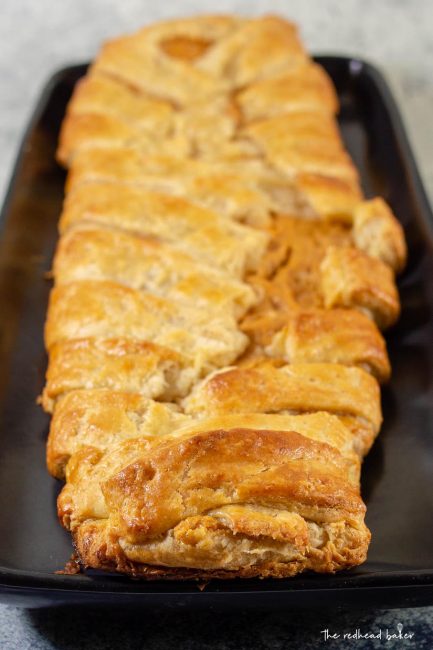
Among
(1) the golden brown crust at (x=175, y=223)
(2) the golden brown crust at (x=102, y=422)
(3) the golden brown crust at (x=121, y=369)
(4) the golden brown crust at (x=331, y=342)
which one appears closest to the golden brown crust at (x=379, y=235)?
(1) the golden brown crust at (x=175, y=223)

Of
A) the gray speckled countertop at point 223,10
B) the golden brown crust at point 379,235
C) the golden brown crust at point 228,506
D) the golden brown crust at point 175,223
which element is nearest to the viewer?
the golden brown crust at point 228,506

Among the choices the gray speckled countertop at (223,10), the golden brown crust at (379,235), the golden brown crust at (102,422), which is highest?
the golden brown crust at (102,422)

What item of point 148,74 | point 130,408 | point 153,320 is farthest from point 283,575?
point 148,74

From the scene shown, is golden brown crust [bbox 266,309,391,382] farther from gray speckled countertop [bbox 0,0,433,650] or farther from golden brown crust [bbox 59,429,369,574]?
gray speckled countertop [bbox 0,0,433,650]

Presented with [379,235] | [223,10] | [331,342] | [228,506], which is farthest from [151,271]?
[223,10]

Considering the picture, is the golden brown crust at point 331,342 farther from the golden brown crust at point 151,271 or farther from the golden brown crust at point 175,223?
the golden brown crust at point 175,223

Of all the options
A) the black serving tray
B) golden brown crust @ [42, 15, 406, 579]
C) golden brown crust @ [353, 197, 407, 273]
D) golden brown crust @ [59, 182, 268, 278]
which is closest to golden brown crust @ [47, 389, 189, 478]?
golden brown crust @ [42, 15, 406, 579]

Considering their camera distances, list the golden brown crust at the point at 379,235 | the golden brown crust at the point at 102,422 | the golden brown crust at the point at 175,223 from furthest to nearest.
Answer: the golden brown crust at the point at 379,235, the golden brown crust at the point at 175,223, the golden brown crust at the point at 102,422

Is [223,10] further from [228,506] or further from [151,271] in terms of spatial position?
[228,506]

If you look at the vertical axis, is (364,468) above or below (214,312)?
below

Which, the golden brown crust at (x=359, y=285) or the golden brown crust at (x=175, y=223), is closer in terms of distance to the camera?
the golden brown crust at (x=359, y=285)
